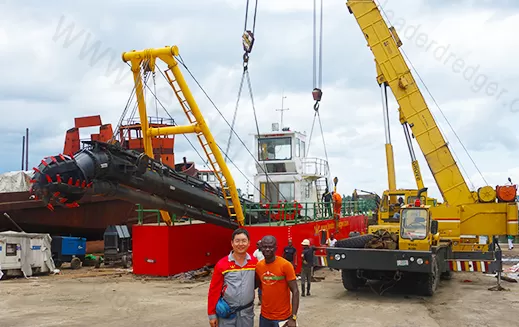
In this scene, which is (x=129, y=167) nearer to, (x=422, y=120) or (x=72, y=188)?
(x=72, y=188)

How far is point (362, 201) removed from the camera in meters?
25.0

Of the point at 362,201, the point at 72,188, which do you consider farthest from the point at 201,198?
the point at 362,201

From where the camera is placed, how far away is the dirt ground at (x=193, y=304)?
31.0 feet

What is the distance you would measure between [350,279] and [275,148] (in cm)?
825

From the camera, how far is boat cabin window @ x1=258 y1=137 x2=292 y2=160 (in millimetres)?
19766

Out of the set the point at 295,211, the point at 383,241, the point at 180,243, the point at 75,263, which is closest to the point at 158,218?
the point at 180,243

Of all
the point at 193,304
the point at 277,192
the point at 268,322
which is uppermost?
the point at 277,192

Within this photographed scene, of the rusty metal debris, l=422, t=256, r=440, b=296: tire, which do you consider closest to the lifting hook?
the rusty metal debris

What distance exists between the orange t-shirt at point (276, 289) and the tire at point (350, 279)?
24.6ft

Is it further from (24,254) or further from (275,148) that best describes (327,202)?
(24,254)

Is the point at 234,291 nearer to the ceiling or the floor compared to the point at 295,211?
nearer to the floor

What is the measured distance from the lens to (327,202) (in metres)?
19.5

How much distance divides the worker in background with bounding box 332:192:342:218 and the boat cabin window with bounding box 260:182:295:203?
1536 millimetres

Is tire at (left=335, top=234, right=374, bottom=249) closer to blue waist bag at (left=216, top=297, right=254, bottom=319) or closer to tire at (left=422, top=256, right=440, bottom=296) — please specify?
tire at (left=422, top=256, right=440, bottom=296)
